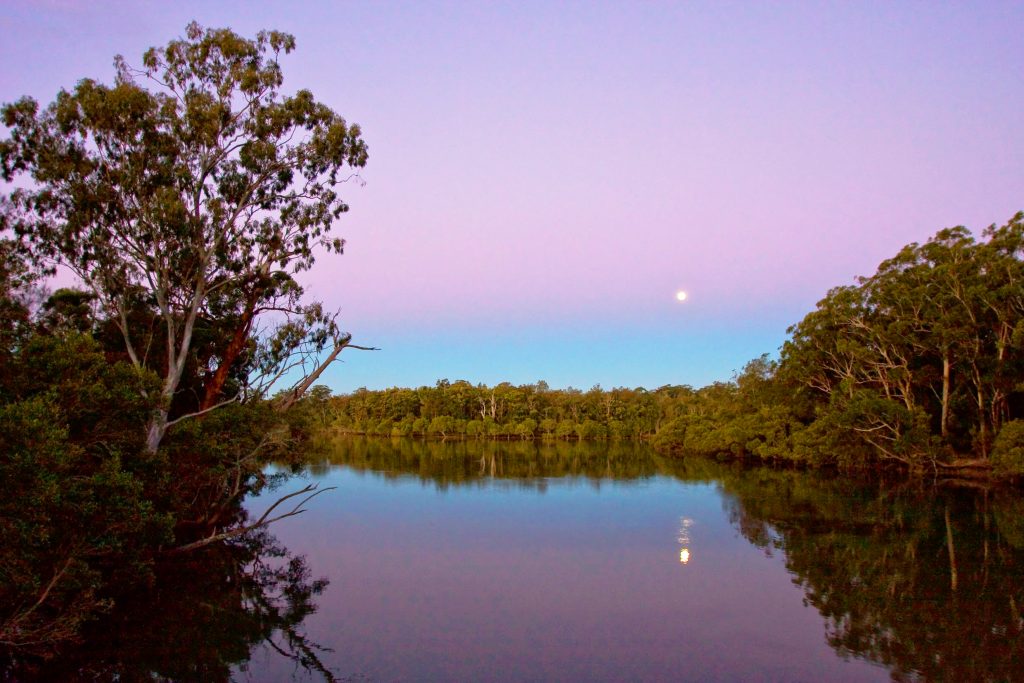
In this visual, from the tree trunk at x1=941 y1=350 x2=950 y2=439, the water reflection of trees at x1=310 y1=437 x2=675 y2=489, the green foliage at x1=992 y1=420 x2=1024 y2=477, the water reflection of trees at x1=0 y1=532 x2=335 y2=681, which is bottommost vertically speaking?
the water reflection of trees at x1=0 y1=532 x2=335 y2=681

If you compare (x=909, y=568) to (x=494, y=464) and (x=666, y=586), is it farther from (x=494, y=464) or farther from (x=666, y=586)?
(x=494, y=464)

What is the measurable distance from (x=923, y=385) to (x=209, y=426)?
38602mm

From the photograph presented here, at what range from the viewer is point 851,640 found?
11.6m

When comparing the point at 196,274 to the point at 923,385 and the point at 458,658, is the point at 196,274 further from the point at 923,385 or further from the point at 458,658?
the point at 923,385

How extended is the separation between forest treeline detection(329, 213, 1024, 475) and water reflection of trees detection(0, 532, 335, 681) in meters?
22.1

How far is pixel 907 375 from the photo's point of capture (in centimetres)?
3706

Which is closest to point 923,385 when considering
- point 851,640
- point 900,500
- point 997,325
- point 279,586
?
point 997,325

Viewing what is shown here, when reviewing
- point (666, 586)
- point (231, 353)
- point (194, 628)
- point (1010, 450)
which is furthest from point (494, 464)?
point (194, 628)

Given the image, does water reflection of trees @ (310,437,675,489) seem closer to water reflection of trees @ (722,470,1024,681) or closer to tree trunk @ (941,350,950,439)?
water reflection of trees @ (722,470,1024,681)

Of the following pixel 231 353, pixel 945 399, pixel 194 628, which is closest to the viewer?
pixel 194 628

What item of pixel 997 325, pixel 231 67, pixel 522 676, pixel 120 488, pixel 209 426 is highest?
pixel 231 67

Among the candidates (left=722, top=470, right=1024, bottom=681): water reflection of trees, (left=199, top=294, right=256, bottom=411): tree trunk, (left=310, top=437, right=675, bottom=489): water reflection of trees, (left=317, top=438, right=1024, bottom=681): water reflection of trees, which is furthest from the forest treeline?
(left=199, top=294, right=256, bottom=411): tree trunk

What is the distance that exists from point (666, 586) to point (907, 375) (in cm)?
2893

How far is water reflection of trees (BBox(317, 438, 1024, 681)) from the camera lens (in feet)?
36.5
